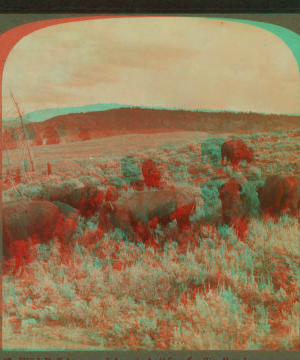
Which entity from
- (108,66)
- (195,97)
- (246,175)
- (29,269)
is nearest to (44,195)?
(29,269)

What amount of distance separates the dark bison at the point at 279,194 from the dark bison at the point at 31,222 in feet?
5.97

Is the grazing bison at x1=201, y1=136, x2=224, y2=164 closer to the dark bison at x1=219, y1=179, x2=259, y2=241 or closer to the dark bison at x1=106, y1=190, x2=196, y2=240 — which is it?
the dark bison at x1=219, y1=179, x2=259, y2=241

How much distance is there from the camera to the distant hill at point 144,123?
324 cm

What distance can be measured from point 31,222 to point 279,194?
2.31 metres

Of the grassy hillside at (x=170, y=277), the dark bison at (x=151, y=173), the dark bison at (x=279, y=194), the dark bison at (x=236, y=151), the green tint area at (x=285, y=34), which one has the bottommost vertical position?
the grassy hillside at (x=170, y=277)

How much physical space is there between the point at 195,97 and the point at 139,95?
0.52 meters

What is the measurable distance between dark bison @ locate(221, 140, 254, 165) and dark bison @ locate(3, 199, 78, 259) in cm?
160

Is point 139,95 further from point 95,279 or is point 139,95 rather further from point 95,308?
point 95,308

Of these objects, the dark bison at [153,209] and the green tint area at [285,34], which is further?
the dark bison at [153,209]

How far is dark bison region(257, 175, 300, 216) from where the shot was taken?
3234 millimetres

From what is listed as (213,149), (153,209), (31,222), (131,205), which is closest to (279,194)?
(213,149)

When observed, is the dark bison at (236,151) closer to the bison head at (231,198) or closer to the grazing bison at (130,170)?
the bison head at (231,198)

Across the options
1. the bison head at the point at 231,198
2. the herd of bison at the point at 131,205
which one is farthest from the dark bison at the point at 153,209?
the bison head at the point at 231,198

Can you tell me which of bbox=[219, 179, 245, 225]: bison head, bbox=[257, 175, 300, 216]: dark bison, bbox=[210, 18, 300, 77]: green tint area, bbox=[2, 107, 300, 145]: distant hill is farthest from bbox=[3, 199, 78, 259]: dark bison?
bbox=[210, 18, 300, 77]: green tint area
